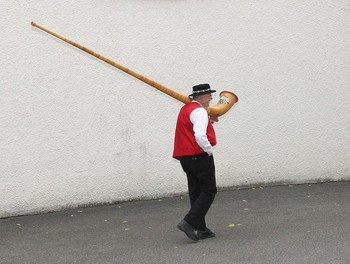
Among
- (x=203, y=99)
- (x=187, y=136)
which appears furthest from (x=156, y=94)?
(x=187, y=136)

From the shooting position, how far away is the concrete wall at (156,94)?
9.62 m

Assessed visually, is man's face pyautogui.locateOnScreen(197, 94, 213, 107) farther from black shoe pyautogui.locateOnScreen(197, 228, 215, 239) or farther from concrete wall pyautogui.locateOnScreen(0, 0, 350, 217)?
concrete wall pyautogui.locateOnScreen(0, 0, 350, 217)

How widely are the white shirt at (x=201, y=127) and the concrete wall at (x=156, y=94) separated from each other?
8.72 feet

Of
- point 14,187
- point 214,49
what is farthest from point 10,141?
point 214,49

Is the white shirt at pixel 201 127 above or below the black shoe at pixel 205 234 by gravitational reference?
above

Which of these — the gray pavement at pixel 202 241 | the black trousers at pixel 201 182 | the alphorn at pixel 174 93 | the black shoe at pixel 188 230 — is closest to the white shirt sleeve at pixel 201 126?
the black trousers at pixel 201 182

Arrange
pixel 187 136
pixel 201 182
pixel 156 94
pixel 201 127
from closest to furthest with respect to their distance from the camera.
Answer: pixel 201 127
pixel 187 136
pixel 201 182
pixel 156 94

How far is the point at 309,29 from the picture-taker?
1147 cm

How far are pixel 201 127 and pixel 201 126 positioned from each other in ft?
0.04

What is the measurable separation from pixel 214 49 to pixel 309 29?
160 centimetres

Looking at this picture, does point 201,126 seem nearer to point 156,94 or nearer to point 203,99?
point 203,99

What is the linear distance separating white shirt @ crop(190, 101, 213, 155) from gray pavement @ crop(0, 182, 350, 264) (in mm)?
953

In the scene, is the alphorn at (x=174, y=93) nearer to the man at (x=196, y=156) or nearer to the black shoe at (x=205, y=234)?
the man at (x=196, y=156)

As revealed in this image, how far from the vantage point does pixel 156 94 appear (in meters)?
10.4
